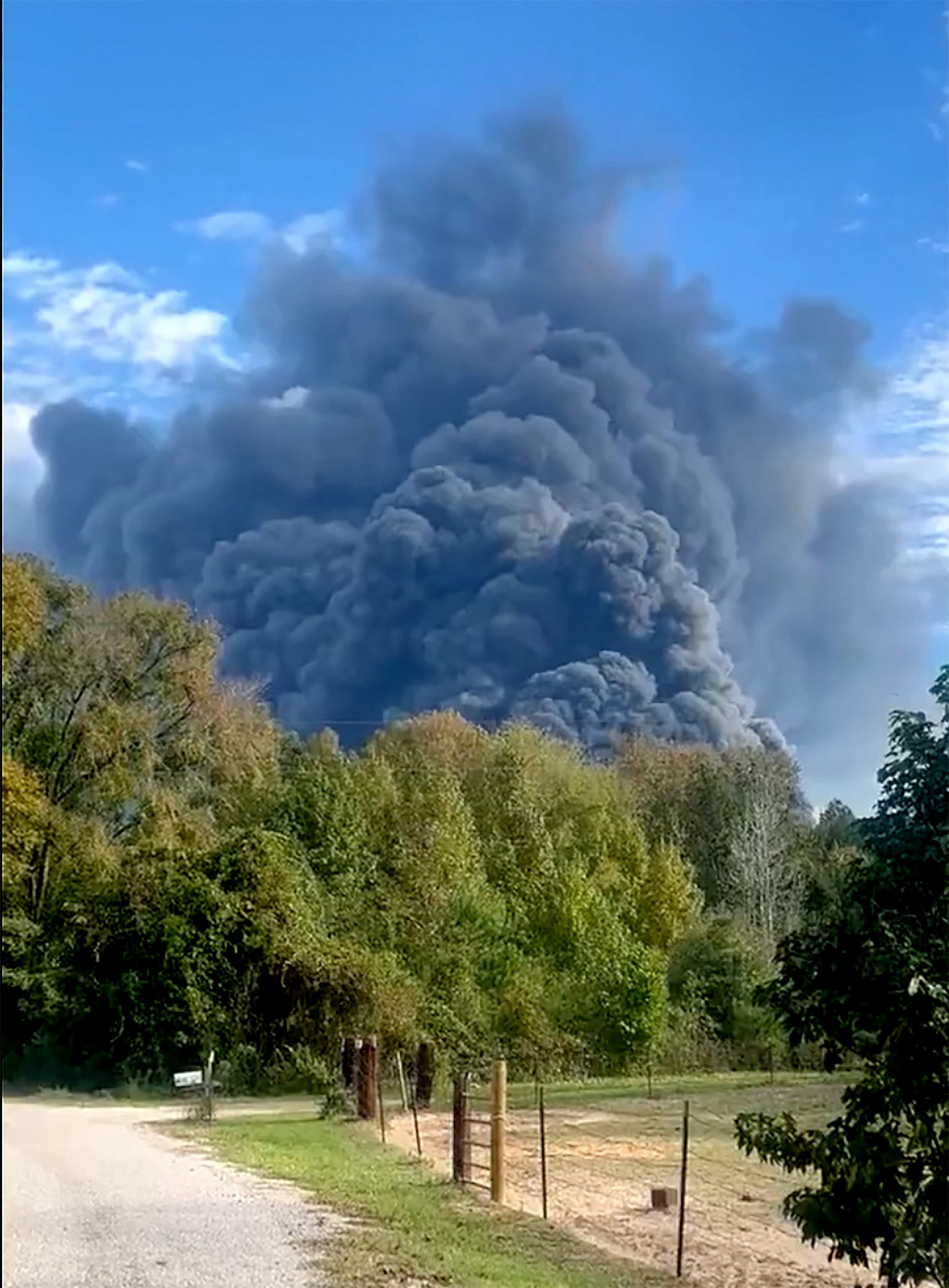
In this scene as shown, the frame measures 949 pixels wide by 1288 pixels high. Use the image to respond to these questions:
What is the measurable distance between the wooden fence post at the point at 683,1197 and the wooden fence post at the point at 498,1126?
305mm

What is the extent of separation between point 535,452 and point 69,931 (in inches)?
34.2

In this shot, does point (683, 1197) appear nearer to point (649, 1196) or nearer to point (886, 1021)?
point (649, 1196)

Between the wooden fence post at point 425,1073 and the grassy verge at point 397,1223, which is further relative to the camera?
the wooden fence post at point 425,1073

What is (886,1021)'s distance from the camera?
2.13 metres

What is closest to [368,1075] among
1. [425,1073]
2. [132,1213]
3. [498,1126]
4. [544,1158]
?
[425,1073]

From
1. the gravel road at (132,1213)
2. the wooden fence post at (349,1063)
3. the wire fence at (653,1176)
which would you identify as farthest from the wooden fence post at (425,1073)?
the gravel road at (132,1213)

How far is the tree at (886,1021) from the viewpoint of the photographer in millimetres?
2066

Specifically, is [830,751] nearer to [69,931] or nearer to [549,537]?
[549,537]

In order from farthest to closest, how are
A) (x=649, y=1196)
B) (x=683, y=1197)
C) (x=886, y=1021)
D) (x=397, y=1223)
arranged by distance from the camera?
1. (x=649, y=1196)
2. (x=683, y=1197)
3. (x=886, y=1021)
4. (x=397, y=1223)

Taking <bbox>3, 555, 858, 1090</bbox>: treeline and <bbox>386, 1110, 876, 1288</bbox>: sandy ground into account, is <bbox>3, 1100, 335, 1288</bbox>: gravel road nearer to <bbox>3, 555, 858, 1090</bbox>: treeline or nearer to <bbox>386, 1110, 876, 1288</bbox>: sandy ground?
<bbox>3, 555, 858, 1090</bbox>: treeline

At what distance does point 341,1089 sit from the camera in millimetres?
2016

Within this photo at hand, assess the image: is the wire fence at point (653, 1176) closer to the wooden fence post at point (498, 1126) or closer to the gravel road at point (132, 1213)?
the wooden fence post at point (498, 1126)

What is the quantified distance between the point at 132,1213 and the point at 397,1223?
0.53 m

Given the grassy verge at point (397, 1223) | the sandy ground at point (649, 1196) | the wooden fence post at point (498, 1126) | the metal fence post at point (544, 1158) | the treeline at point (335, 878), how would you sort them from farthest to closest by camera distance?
the sandy ground at point (649, 1196) → the metal fence post at point (544, 1158) → the wooden fence post at point (498, 1126) → the grassy verge at point (397, 1223) → the treeline at point (335, 878)
